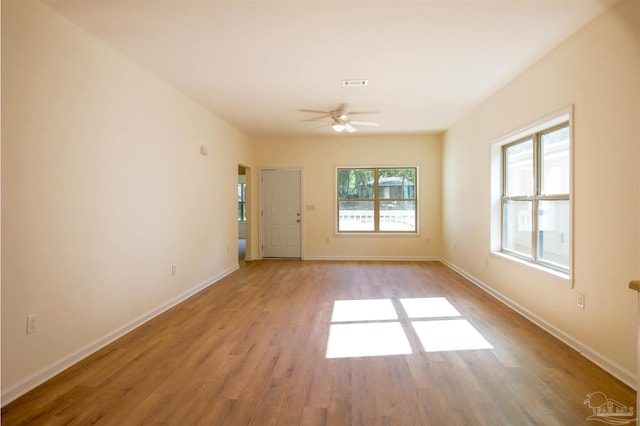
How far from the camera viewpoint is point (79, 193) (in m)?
2.59

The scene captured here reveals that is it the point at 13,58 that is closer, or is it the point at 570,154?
the point at 13,58

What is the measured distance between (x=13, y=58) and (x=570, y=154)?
415cm

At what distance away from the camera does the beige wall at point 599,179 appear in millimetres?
2205

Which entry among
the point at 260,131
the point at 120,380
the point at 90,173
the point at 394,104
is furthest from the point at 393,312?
the point at 260,131

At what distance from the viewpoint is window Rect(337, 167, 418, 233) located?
7.14m

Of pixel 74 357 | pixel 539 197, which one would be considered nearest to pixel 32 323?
pixel 74 357

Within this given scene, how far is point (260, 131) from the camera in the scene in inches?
256

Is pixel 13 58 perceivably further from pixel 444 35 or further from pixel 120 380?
pixel 444 35

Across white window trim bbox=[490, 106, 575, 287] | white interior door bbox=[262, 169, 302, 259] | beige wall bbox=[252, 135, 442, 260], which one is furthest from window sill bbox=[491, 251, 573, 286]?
white interior door bbox=[262, 169, 302, 259]

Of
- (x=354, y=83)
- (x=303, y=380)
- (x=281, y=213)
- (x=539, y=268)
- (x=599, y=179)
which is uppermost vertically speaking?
(x=354, y=83)

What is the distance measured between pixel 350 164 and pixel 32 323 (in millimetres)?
5794

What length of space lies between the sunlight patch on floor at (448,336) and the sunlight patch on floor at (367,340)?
0.18m

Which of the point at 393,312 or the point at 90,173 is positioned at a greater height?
the point at 90,173

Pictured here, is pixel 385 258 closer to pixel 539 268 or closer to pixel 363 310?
pixel 363 310
